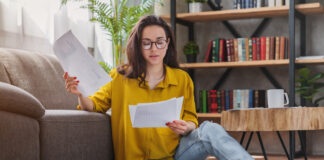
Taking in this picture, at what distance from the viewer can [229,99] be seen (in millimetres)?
3484

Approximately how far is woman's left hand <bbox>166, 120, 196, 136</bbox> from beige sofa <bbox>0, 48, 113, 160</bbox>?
0.29 meters

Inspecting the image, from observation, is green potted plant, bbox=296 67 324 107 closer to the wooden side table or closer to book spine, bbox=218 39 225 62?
book spine, bbox=218 39 225 62

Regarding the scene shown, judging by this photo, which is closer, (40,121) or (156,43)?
(40,121)

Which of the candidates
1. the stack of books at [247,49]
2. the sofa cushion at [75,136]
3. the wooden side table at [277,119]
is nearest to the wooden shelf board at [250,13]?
the stack of books at [247,49]

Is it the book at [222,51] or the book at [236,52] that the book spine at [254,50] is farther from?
the book at [222,51]

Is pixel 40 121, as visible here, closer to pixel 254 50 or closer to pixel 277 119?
pixel 277 119

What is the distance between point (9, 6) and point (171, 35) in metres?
1.20

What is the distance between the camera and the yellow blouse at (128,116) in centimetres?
163

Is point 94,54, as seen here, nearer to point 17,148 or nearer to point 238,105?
point 238,105

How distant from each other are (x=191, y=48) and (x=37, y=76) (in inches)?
71.7

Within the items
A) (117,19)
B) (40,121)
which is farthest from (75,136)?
(117,19)

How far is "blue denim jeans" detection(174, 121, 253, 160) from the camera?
1.33 meters

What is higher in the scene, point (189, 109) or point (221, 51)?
point (221, 51)

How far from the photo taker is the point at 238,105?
136 inches
